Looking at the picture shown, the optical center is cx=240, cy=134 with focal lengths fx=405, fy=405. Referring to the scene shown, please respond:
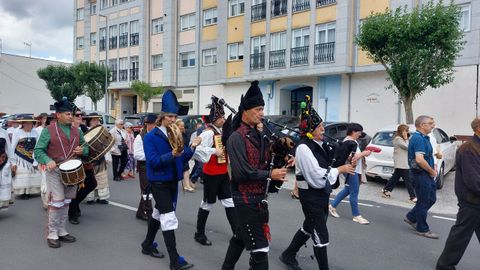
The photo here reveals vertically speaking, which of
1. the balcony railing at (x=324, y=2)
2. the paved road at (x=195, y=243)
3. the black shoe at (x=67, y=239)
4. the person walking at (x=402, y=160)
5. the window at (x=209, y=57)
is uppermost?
the balcony railing at (x=324, y=2)

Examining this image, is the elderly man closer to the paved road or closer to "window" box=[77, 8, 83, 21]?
the paved road

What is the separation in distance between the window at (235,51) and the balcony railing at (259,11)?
2.23 meters

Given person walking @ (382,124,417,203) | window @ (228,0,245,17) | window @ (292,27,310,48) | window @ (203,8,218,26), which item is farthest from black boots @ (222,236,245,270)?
window @ (203,8,218,26)

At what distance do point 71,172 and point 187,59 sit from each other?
90.9ft

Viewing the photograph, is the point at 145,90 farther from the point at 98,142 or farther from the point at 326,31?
the point at 98,142

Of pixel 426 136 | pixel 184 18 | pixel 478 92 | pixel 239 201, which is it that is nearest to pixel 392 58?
pixel 478 92

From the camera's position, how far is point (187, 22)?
3244 centimetres

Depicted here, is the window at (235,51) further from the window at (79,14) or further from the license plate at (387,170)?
the window at (79,14)

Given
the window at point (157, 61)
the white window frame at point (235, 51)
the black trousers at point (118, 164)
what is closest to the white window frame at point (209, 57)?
the white window frame at point (235, 51)

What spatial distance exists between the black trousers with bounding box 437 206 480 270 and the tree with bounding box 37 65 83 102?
37557 millimetres

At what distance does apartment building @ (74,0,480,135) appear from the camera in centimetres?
2058

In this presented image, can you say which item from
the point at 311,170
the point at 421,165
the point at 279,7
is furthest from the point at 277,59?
the point at 311,170

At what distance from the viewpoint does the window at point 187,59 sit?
105 feet

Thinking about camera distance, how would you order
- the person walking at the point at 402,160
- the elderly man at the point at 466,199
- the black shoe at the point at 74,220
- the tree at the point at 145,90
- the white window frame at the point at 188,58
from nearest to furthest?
the elderly man at the point at 466,199
the black shoe at the point at 74,220
the person walking at the point at 402,160
the tree at the point at 145,90
the white window frame at the point at 188,58
